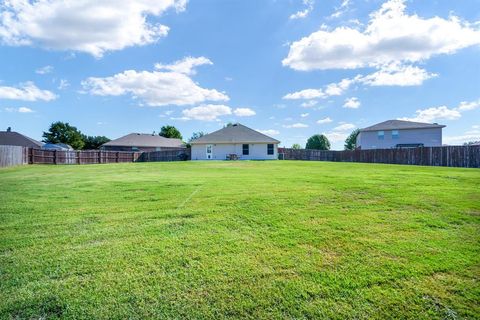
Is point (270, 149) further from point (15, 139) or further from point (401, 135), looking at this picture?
point (15, 139)

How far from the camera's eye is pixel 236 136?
112 feet

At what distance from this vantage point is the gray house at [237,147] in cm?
3309

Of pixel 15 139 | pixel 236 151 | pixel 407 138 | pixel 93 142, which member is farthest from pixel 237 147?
pixel 93 142

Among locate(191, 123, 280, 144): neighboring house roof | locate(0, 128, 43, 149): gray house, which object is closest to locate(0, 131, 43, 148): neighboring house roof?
locate(0, 128, 43, 149): gray house

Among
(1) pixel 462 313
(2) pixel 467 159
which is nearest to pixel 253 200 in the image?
(1) pixel 462 313

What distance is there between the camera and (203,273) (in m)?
3.12

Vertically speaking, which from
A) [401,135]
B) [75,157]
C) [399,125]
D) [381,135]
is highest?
[399,125]

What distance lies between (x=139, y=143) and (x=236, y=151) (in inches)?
942

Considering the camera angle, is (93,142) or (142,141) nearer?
(142,141)

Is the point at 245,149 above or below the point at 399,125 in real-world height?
below

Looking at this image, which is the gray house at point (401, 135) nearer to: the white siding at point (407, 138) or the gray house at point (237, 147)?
the white siding at point (407, 138)

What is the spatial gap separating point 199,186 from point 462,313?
6226mm

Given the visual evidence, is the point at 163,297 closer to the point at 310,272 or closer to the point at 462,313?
the point at 310,272

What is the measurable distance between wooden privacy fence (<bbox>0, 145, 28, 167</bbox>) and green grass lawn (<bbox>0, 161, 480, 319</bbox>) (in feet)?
59.8
